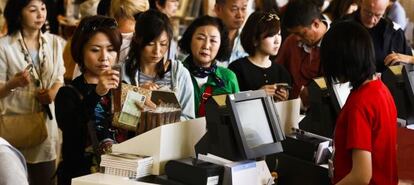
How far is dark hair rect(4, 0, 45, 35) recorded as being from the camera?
123 inches

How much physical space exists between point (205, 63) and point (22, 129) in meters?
0.93

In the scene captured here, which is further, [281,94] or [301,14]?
[301,14]

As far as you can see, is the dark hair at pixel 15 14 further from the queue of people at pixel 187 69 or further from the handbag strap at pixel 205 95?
the handbag strap at pixel 205 95

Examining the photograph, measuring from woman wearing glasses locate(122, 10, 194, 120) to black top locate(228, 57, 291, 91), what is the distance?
17.9 inches

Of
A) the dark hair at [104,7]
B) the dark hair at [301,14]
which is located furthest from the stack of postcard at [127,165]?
the dark hair at [301,14]

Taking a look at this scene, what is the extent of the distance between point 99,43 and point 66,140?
1.42 feet

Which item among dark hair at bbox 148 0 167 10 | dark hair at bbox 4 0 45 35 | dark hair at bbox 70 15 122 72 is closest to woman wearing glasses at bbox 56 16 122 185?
dark hair at bbox 70 15 122 72

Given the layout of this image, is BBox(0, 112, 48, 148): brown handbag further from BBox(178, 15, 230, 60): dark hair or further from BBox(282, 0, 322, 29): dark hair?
BBox(282, 0, 322, 29): dark hair

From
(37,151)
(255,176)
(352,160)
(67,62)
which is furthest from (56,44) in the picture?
(352,160)

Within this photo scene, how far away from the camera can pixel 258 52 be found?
10.4 ft

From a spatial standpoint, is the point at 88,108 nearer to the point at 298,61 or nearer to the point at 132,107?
the point at 132,107

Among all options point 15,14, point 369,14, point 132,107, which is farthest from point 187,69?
point 369,14

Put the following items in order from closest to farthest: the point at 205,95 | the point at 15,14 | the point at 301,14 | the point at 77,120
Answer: the point at 77,120 → the point at 205,95 → the point at 15,14 → the point at 301,14

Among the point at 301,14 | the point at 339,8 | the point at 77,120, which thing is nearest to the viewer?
the point at 77,120
